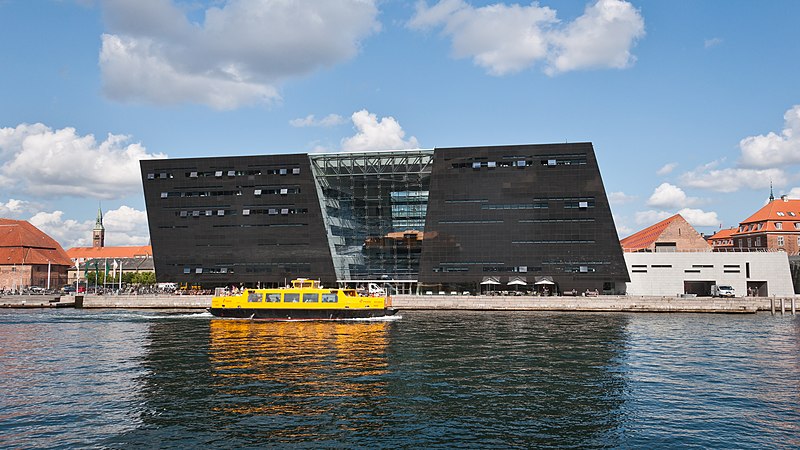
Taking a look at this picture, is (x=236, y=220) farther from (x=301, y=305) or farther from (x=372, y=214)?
(x=301, y=305)

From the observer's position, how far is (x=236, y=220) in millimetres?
98812

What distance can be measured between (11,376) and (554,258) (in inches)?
2842

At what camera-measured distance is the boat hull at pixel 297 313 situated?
58500 millimetres

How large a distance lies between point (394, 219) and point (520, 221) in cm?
2188

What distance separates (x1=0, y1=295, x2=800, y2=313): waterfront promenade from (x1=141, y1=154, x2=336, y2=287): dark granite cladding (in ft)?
42.3

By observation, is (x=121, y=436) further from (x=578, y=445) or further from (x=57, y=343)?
(x=57, y=343)

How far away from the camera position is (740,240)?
121 meters

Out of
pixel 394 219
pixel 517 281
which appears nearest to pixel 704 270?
pixel 517 281

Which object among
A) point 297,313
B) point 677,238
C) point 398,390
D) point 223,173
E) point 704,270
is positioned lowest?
point 398,390

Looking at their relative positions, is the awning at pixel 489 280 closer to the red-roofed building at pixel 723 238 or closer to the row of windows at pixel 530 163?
the row of windows at pixel 530 163

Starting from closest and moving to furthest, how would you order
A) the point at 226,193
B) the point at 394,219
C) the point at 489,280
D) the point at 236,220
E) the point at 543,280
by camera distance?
1. the point at 543,280
2. the point at 489,280
3. the point at 236,220
4. the point at 226,193
5. the point at 394,219

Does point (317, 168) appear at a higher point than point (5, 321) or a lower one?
higher

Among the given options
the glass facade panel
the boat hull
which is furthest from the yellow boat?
the glass facade panel

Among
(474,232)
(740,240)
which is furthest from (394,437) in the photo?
(740,240)
